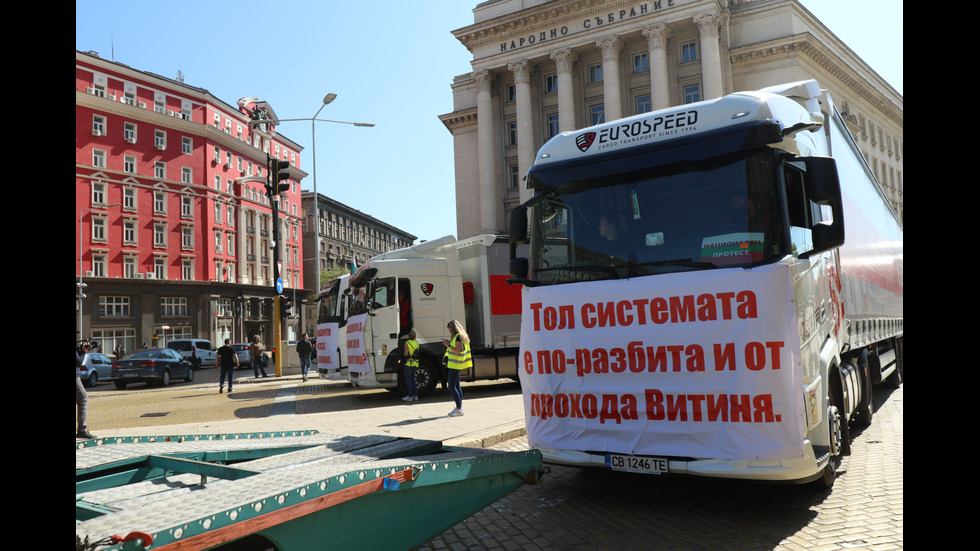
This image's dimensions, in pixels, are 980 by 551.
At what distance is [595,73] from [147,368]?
40.7 metres

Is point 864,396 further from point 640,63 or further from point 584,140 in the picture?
point 640,63

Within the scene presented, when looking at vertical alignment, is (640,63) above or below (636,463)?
above

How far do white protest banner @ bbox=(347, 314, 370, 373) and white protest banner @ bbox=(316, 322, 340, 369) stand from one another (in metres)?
1.92

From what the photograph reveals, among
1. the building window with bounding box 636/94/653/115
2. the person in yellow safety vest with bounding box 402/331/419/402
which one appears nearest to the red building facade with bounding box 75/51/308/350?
the building window with bounding box 636/94/653/115

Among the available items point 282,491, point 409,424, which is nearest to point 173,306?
point 409,424

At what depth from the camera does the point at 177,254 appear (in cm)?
5606

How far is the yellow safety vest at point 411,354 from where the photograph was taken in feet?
46.6

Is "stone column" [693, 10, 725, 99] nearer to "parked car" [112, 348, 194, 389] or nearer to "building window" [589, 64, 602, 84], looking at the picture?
"building window" [589, 64, 602, 84]

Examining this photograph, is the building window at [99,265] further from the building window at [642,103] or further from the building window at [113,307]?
the building window at [642,103]

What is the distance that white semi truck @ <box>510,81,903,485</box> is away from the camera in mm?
4789

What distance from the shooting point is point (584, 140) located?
588 centimetres

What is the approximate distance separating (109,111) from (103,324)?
52.1 ft
